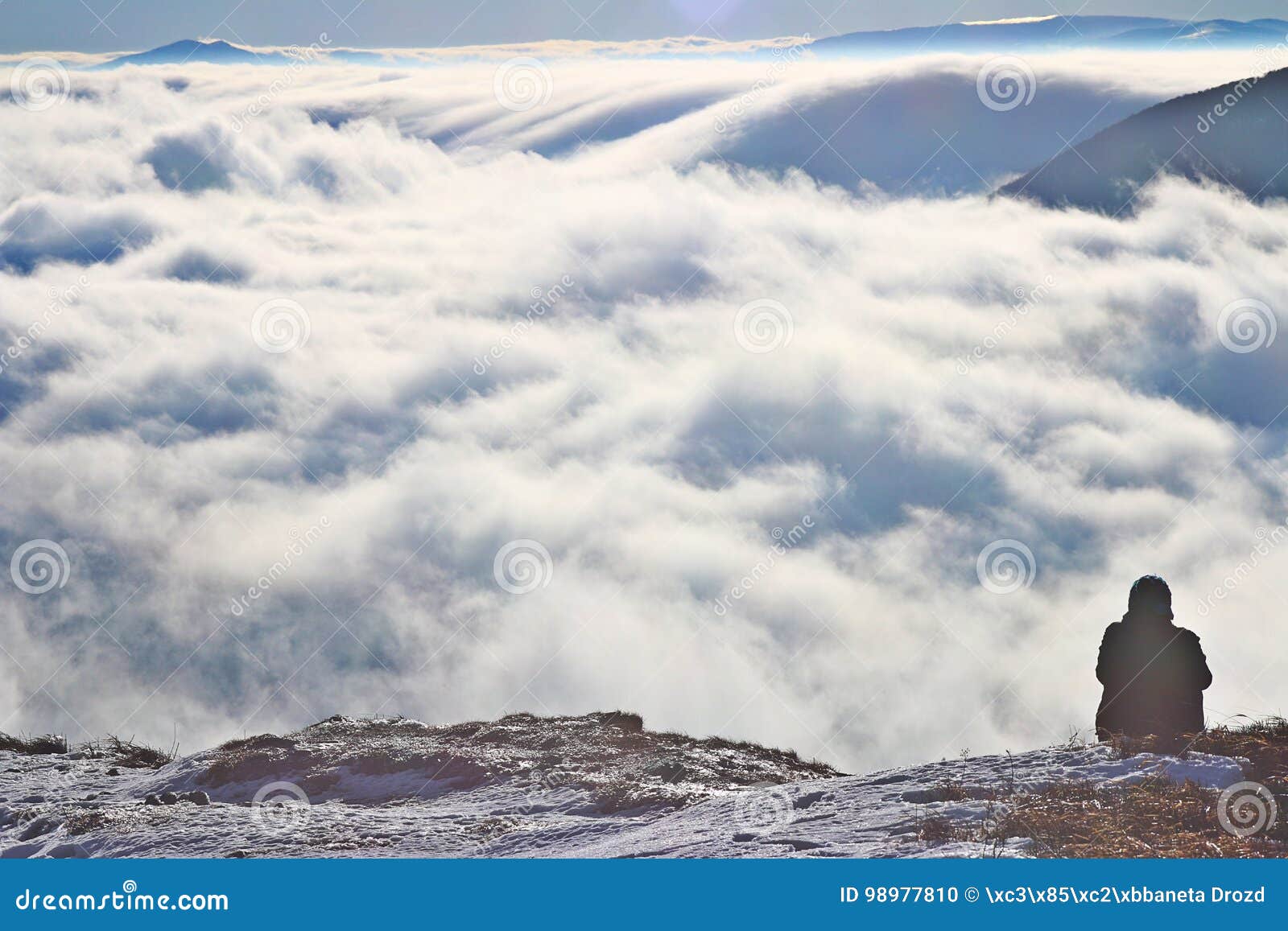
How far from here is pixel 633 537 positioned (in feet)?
448

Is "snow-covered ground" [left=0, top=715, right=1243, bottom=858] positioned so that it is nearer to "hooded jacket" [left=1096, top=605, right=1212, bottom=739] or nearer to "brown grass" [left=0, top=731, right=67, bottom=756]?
"brown grass" [left=0, top=731, right=67, bottom=756]

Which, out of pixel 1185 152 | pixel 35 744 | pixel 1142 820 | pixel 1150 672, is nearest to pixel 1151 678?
pixel 1150 672

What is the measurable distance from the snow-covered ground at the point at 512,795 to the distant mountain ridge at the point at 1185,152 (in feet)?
460

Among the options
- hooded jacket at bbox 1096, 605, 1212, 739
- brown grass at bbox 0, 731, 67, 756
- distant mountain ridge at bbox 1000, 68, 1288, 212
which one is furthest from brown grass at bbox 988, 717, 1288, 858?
distant mountain ridge at bbox 1000, 68, 1288, 212

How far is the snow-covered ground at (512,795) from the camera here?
9117 mm

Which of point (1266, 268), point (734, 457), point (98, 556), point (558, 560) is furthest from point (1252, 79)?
point (98, 556)

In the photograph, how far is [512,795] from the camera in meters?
11.8

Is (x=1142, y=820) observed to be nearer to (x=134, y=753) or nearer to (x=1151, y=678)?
(x=1151, y=678)

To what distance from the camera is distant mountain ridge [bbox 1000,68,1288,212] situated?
141 metres

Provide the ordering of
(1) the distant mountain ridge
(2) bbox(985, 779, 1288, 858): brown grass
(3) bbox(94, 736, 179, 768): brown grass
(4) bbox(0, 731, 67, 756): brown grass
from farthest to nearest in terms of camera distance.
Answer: (1) the distant mountain ridge, (4) bbox(0, 731, 67, 756): brown grass, (3) bbox(94, 736, 179, 768): brown grass, (2) bbox(985, 779, 1288, 858): brown grass

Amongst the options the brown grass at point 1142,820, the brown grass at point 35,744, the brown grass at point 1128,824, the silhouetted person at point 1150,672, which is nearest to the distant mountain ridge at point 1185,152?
the silhouetted person at point 1150,672

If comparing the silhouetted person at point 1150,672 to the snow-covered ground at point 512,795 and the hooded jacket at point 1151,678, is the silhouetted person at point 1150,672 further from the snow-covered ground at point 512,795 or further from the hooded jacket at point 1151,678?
the snow-covered ground at point 512,795

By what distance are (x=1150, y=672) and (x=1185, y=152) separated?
573ft

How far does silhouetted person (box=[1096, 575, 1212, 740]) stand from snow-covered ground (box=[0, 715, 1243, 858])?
1.29 meters
